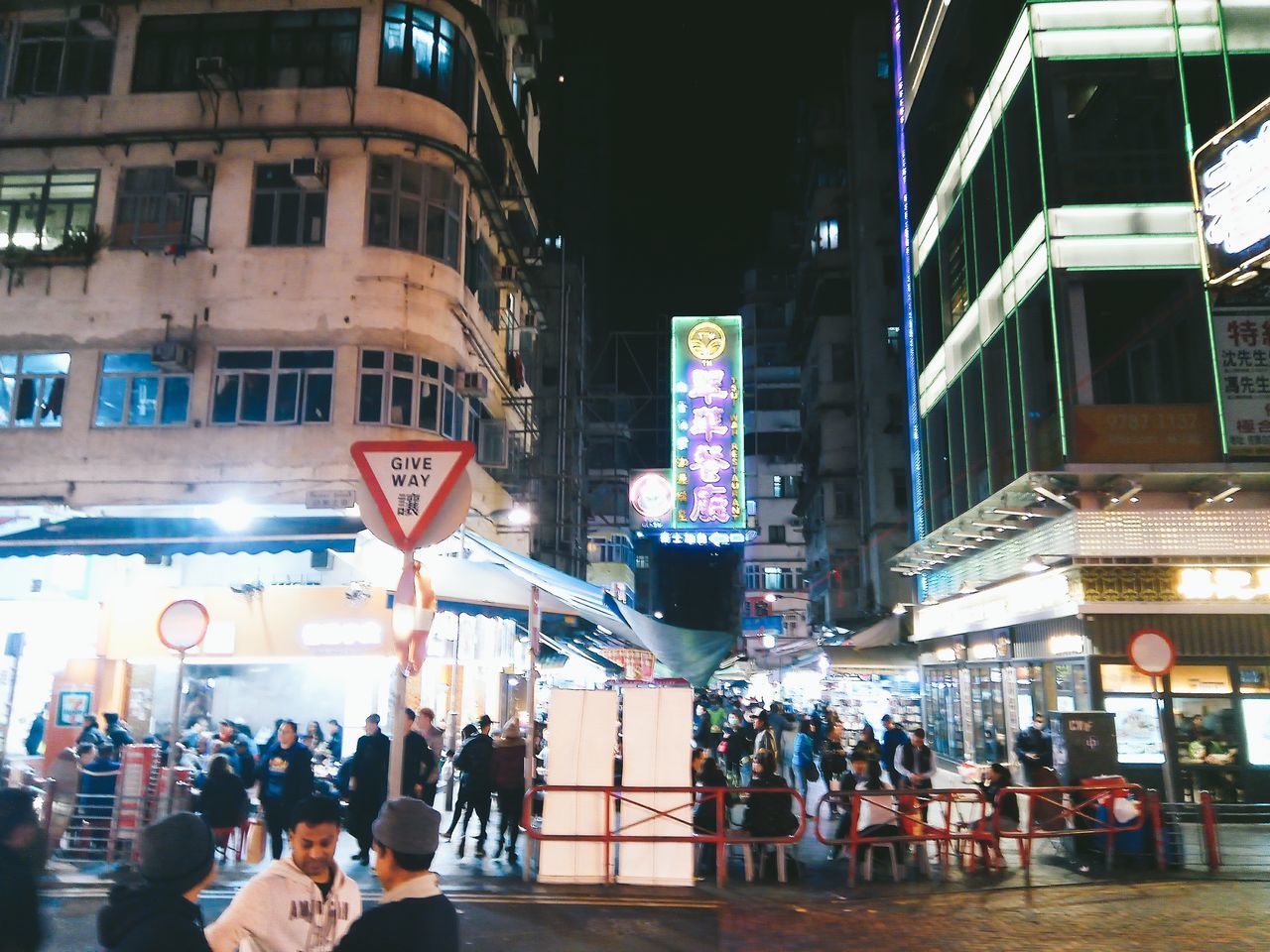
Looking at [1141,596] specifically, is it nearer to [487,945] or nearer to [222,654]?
[487,945]

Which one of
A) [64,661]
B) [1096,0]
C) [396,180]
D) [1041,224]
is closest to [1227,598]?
[1041,224]

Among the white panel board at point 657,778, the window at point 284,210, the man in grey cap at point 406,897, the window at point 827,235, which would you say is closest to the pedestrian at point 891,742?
the white panel board at point 657,778

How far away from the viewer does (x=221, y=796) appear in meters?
10.2

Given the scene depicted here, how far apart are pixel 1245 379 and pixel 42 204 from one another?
22023 mm

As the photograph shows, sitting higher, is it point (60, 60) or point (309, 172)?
point (60, 60)

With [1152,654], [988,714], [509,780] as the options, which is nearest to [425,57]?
[509,780]

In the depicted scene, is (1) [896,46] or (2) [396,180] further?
(1) [896,46]

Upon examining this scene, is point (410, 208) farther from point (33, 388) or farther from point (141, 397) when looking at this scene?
point (33, 388)

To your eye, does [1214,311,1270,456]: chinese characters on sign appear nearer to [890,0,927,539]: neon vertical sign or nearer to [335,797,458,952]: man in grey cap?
[890,0,927,539]: neon vertical sign

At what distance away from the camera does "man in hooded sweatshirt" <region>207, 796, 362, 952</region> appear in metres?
3.57

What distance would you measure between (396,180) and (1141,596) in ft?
50.4

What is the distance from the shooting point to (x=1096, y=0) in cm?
1759

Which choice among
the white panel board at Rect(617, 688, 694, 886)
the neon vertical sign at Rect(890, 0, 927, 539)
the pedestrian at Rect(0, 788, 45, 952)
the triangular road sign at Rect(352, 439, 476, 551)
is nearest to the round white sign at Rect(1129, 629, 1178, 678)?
the white panel board at Rect(617, 688, 694, 886)

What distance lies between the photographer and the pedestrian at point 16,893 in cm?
405
